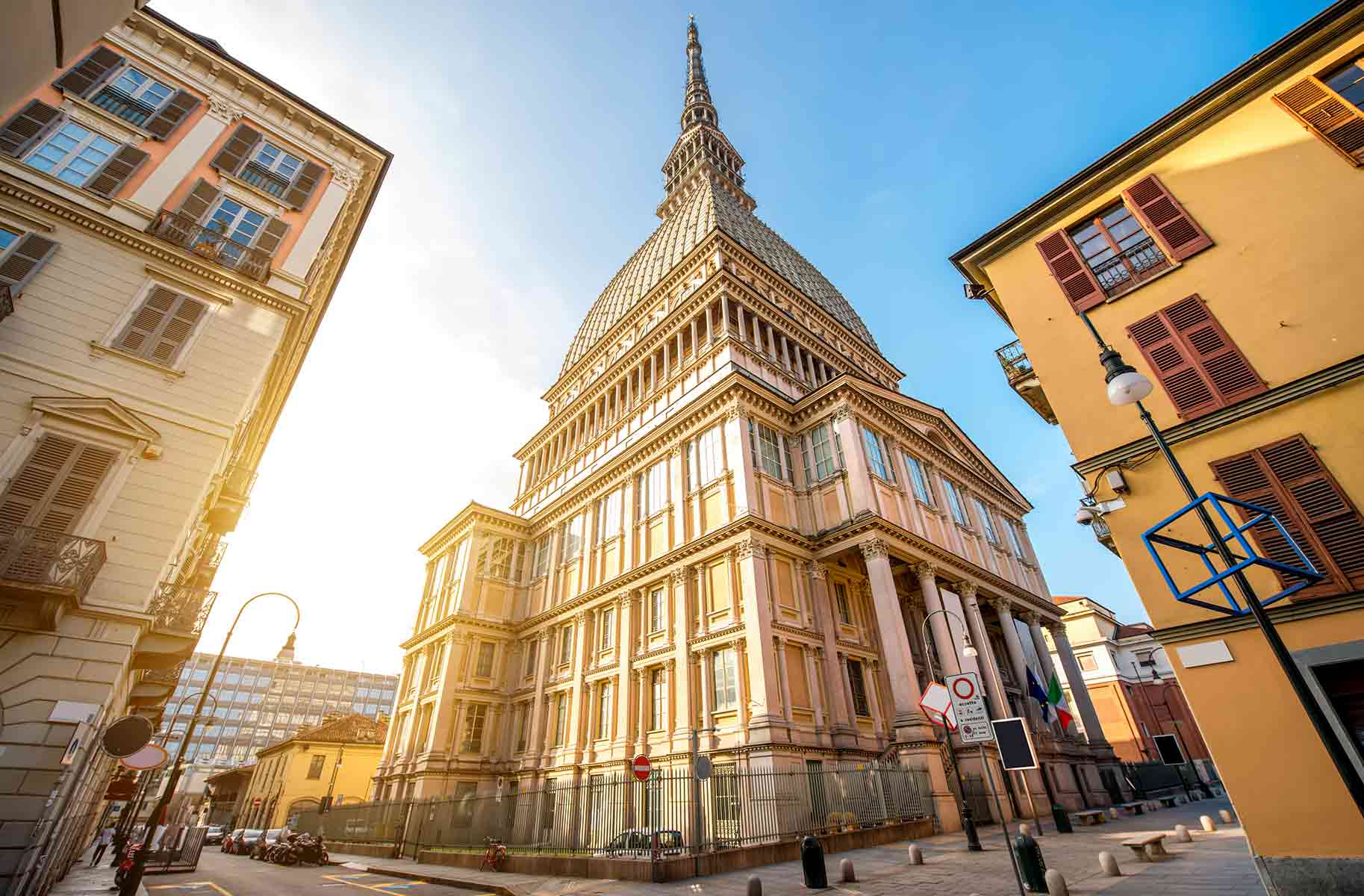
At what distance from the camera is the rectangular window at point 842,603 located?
998 inches

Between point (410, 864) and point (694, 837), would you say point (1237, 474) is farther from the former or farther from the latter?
point (410, 864)

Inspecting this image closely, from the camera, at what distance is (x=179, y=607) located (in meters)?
14.6

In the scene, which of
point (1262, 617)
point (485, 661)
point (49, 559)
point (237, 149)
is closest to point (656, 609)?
point (485, 661)

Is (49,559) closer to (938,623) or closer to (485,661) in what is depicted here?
(485,661)

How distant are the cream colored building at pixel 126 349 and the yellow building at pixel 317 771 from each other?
33812mm

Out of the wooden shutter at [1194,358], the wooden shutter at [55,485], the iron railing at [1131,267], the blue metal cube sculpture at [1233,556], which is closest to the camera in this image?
the blue metal cube sculpture at [1233,556]

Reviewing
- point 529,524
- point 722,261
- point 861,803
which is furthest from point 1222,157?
point 529,524

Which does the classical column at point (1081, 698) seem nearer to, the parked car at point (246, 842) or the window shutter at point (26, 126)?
the parked car at point (246, 842)

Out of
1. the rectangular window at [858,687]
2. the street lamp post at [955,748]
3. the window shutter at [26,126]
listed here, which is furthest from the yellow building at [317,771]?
the window shutter at [26,126]

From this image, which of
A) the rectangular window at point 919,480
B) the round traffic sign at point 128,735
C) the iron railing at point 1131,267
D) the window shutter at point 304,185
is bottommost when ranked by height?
the round traffic sign at point 128,735

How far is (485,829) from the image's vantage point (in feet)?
70.9

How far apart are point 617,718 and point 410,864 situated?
29.9ft

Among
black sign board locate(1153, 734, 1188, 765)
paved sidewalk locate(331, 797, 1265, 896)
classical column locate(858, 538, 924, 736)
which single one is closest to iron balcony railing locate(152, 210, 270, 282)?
paved sidewalk locate(331, 797, 1265, 896)

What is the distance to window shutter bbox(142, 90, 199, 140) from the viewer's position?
19000 mm
